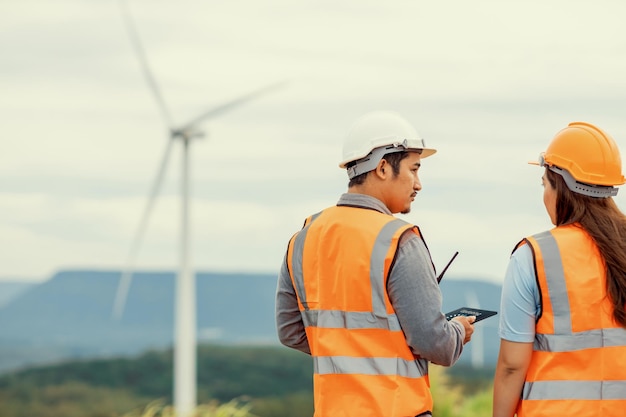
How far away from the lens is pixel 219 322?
18838 cm

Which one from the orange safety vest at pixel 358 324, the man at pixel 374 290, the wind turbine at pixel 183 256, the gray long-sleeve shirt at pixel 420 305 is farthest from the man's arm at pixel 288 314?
the wind turbine at pixel 183 256

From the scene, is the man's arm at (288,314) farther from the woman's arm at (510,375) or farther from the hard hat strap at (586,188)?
the hard hat strap at (586,188)

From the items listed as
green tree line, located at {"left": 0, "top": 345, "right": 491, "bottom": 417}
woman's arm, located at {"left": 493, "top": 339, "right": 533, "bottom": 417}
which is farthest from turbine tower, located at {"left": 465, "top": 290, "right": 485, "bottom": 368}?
green tree line, located at {"left": 0, "top": 345, "right": 491, "bottom": 417}

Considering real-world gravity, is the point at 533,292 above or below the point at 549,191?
below

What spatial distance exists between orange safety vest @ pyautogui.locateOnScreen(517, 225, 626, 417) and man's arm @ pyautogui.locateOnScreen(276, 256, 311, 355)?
4.34ft

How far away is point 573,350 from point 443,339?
0.69 metres

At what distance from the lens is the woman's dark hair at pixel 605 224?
5305 mm

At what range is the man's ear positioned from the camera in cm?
544

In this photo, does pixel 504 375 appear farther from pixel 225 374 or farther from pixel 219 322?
pixel 219 322

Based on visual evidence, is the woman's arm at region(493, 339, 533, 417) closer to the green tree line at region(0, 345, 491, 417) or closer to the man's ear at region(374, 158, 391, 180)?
the man's ear at region(374, 158, 391, 180)

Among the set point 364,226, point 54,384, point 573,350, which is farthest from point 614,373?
point 54,384

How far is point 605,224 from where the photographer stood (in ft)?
17.7

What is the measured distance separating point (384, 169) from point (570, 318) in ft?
3.93

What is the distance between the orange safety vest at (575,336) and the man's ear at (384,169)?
80 centimetres
